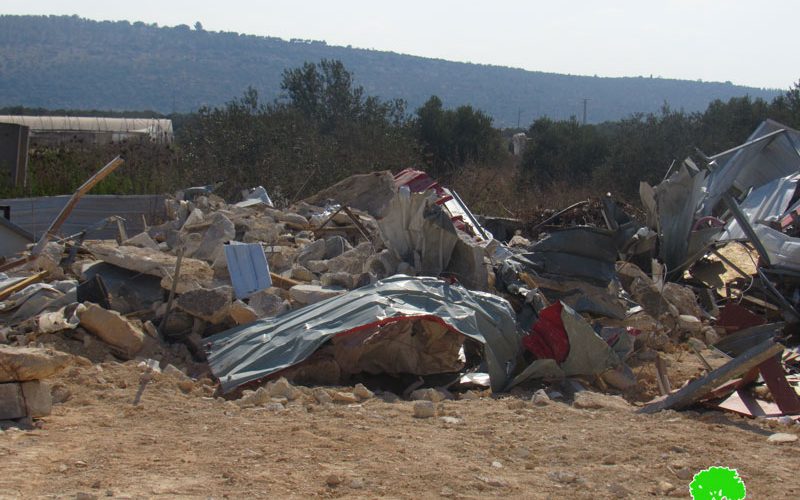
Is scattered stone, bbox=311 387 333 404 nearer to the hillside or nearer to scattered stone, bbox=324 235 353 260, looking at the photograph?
scattered stone, bbox=324 235 353 260

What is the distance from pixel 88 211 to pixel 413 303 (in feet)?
22.3

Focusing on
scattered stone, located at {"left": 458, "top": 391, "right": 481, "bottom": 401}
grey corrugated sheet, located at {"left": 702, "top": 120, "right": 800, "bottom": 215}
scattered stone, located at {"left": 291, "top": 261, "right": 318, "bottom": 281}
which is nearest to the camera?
scattered stone, located at {"left": 458, "top": 391, "right": 481, "bottom": 401}

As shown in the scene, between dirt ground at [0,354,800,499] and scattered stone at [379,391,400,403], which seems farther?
scattered stone at [379,391,400,403]

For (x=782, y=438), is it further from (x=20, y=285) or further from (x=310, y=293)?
(x=20, y=285)

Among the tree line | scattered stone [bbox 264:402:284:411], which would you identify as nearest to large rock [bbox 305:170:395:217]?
the tree line

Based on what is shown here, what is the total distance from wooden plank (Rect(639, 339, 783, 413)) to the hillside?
307ft

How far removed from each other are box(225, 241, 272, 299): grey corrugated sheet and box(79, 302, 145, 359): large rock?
117 cm

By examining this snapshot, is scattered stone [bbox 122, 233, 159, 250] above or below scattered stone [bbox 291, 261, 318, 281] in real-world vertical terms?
below

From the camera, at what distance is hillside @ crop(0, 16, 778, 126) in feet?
336

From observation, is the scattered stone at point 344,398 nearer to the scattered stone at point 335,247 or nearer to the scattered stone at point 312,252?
the scattered stone at point 312,252

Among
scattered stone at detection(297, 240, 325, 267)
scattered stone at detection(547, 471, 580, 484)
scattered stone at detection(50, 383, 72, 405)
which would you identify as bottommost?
scattered stone at detection(50, 383, 72, 405)

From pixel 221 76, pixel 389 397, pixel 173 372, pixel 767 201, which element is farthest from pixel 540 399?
pixel 221 76

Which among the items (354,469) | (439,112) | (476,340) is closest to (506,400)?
(476,340)
